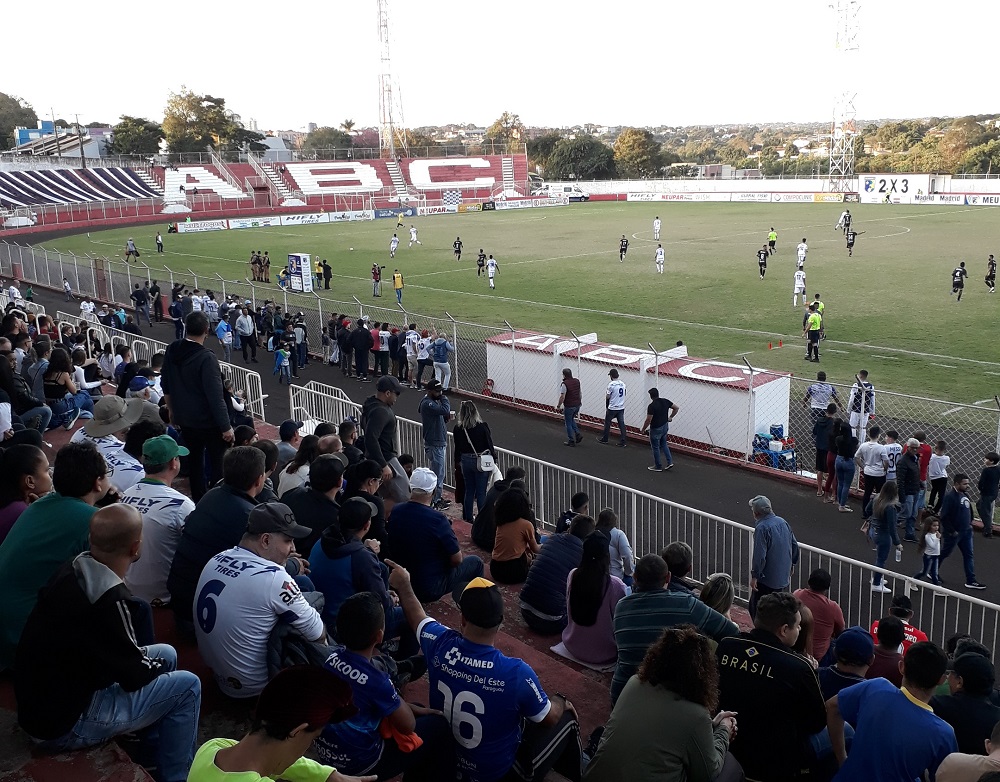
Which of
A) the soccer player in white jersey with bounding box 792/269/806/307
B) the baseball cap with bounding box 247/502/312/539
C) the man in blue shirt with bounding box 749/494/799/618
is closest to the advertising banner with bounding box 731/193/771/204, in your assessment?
the soccer player in white jersey with bounding box 792/269/806/307

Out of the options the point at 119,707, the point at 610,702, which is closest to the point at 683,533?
the point at 610,702

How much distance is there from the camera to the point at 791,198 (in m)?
79.1

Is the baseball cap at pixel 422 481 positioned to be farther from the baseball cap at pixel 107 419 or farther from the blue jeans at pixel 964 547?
the blue jeans at pixel 964 547

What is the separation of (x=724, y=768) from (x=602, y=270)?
34522mm

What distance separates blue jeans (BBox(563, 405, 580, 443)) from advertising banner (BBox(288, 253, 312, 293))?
20.3 m

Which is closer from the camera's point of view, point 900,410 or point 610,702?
point 610,702

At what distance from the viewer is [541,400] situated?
63.4 ft

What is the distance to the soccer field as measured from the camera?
22703mm

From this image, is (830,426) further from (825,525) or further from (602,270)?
(602,270)

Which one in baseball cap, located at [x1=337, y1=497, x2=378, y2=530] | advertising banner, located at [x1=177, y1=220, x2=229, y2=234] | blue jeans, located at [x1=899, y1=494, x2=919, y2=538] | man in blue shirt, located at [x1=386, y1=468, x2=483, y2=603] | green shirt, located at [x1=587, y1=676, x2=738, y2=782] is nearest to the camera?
green shirt, located at [x1=587, y1=676, x2=738, y2=782]

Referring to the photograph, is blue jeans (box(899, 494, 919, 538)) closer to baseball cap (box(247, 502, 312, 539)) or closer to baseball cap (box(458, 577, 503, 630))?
baseball cap (box(458, 577, 503, 630))

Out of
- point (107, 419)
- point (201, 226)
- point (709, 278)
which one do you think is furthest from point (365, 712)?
point (201, 226)

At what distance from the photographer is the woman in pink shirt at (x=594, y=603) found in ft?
20.4

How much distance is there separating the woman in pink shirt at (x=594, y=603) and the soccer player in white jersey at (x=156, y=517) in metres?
2.77
